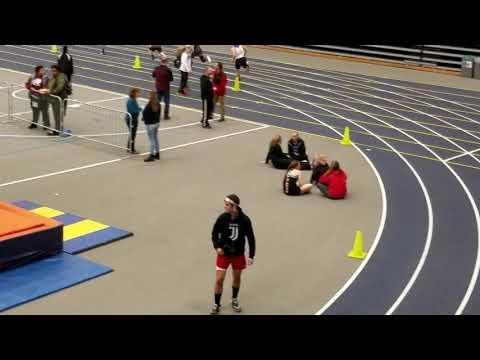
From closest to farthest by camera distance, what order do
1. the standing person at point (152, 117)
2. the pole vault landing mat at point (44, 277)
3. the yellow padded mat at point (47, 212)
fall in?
the pole vault landing mat at point (44, 277) < the yellow padded mat at point (47, 212) < the standing person at point (152, 117)

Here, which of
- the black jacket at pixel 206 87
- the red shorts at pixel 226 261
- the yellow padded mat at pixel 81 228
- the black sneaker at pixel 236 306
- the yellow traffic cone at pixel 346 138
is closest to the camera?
the red shorts at pixel 226 261

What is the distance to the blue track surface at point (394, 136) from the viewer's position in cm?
1120

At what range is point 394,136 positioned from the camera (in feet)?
72.1

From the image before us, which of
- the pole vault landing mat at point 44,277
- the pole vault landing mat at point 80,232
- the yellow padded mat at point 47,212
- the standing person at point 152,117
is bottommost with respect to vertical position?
the pole vault landing mat at point 44,277

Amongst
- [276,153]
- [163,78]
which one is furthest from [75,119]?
[276,153]

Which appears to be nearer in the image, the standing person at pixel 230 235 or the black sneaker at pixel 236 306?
the standing person at pixel 230 235

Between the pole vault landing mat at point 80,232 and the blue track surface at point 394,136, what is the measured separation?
4.24 metres

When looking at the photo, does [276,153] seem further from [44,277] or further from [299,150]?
[44,277]

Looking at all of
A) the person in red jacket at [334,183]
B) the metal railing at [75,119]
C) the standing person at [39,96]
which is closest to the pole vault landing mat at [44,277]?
the person in red jacket at [334,183]

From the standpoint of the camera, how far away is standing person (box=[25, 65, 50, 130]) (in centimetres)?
2017

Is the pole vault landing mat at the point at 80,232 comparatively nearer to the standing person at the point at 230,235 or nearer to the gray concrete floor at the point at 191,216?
the gray concrete floor at the point at 191,216

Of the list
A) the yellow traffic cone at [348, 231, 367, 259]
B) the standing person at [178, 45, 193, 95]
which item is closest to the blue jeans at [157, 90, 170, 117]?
the standing person at [178, 45, 193, 95]

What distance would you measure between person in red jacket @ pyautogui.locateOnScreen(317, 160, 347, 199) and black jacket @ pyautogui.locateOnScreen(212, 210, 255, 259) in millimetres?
6154
